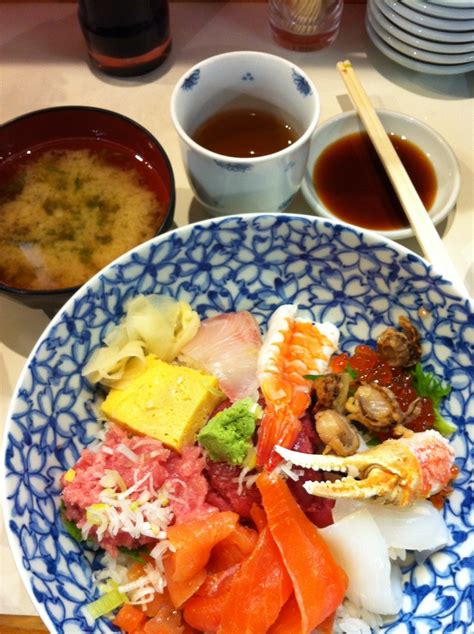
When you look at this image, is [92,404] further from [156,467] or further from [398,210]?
[398,210]

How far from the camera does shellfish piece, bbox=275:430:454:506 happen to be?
1162 mm

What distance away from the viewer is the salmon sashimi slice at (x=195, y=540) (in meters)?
1.14

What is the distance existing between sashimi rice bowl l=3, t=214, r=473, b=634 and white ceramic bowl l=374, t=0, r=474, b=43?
94cm

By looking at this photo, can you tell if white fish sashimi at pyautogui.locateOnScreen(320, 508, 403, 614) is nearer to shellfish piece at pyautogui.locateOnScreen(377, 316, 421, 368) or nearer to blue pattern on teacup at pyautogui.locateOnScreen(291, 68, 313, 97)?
shellfish piece at pyautogui.locateOnScreen(377, 316, 421, 368)

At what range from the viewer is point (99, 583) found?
1225 millimetres

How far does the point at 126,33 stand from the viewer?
1.96m

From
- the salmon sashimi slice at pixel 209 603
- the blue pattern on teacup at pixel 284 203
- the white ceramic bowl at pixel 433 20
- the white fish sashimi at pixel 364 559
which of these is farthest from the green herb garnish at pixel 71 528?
the white ceramic bowl at pixel 433 20

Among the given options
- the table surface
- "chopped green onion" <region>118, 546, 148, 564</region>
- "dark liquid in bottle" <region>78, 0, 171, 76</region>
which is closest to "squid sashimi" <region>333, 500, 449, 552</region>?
"chopped green onion" <region>118, 546, 148, 564</region>

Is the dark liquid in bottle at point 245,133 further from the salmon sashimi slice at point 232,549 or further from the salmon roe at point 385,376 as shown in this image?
the salmon sashimi slice at point 232,549

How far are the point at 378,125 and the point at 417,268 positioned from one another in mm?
589

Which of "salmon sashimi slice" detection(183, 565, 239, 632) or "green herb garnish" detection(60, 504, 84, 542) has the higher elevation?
"green herb garnish" detection(60, 504, 84, 542)

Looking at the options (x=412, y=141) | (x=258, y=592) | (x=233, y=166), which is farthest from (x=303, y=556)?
(x=412, y=141)

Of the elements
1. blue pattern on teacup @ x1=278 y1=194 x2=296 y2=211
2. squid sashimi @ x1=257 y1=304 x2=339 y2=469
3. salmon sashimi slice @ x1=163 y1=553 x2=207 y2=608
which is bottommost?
salmon sashimi slice @ x1=163 y1=553 x2=207 y2=608

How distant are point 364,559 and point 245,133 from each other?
1.17 metres
